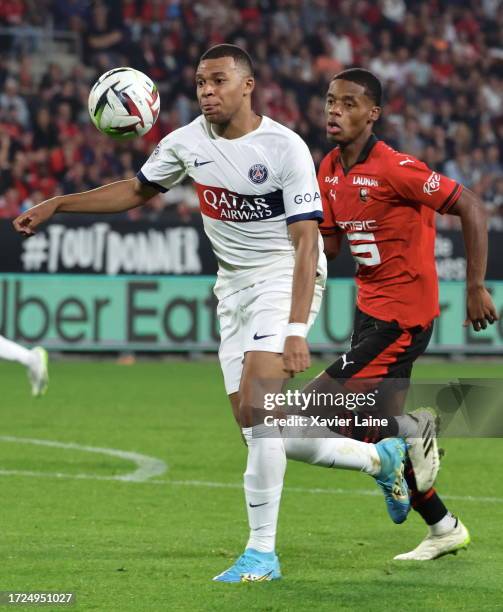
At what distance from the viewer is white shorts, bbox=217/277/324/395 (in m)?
5.66

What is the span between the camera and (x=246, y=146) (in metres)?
5.79

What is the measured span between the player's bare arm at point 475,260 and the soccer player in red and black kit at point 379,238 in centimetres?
21

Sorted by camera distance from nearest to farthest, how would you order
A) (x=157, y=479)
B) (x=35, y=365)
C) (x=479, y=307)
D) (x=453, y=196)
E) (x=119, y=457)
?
(x=479, y=307)
(x=453, y=196)
(x=35, y=365)
(x=157, y=479)
(x=119, y=457)

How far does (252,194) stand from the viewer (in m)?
5.77

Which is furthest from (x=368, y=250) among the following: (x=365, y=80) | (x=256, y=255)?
(x=256, y=255)

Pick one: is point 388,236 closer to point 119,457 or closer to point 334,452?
point 334,452

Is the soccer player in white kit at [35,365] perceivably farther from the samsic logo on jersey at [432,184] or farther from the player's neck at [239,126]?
the samsic logo on jersey at [432,184]

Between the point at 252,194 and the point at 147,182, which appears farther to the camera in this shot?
the point at 147,182

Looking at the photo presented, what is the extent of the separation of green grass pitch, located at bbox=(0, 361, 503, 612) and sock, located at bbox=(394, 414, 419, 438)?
562 millimetres

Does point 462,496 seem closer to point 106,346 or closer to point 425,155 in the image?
point 106,346

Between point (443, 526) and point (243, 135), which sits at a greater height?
point (243, 135)

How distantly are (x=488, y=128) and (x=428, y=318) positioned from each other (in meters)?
17.0

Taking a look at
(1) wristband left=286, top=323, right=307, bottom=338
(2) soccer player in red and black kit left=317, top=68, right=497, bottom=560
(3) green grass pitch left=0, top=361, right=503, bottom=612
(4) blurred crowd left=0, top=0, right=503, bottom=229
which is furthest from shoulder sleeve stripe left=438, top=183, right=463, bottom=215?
(4) blurred crowd left=0, top=0, right=503, bottom=229

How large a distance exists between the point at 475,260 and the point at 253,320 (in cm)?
110
